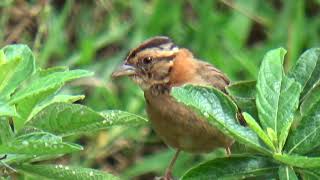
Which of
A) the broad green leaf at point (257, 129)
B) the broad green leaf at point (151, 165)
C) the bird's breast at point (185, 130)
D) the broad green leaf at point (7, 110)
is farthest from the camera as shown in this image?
the broad green leaf at point (151, 165)

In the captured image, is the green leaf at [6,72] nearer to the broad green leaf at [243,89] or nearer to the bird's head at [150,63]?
the broad green leaf at [243,89]

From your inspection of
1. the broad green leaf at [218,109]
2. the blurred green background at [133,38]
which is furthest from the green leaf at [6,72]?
the blurred green background at [133,38]

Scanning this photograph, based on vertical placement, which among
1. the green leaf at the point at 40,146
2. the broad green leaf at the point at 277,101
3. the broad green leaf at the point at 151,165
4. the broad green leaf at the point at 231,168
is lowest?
the broad green leaf at the point at 151,165

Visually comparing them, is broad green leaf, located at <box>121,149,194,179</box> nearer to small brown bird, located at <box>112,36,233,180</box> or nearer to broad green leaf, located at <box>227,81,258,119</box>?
small brown bird, located at <box>112,36,233,180</box>

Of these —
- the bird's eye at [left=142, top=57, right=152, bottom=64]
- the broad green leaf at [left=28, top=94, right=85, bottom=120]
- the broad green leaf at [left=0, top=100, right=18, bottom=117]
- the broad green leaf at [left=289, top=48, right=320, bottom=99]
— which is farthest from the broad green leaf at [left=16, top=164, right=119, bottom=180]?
the bird's eye at [left=142, top=57, right=152, bottom=64]

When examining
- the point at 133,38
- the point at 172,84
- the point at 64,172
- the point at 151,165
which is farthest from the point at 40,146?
the point at 133,38

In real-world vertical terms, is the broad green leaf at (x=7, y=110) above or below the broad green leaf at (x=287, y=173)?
above

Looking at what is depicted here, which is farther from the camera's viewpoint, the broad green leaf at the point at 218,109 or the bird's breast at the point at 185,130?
the bird's breast at the point at 185,130
